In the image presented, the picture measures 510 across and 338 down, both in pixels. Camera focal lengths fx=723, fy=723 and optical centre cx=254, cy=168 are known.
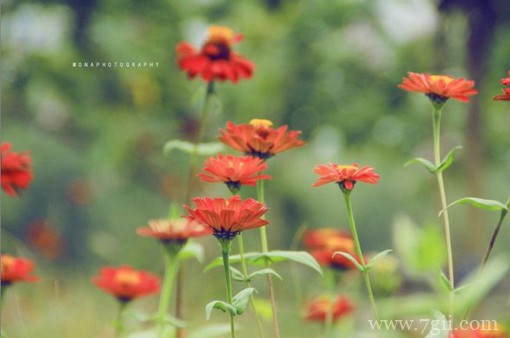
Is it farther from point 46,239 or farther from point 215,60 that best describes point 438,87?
point 46,239

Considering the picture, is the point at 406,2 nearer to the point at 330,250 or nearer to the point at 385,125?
the point at 385,125

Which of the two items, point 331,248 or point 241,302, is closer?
point 241,302

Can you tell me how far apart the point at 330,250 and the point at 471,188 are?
188 centimetres

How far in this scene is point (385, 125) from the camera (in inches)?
124

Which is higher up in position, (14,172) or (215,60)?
(215,60)

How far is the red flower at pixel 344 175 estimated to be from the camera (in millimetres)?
521

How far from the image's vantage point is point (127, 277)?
838mm

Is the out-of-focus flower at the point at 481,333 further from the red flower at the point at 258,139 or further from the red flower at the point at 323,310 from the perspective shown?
the red flower at the point at 323,310

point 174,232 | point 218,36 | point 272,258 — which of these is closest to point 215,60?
point 218,36

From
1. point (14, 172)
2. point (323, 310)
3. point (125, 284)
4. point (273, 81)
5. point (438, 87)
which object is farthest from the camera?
point (273, 81)

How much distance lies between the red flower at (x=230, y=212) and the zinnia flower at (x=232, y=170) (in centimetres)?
5

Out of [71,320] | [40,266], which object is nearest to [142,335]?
[71,320]

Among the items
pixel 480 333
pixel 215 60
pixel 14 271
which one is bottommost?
pixel 480 333

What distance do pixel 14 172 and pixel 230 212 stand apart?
286 millimetres
